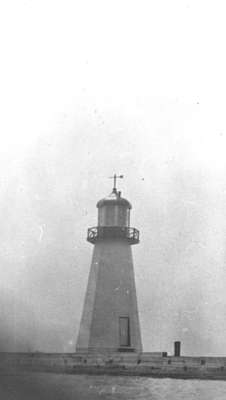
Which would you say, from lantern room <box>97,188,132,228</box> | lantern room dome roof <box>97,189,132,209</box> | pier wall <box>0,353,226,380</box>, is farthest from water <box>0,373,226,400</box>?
lantern room dome roof <box>97,189,132,209</box>

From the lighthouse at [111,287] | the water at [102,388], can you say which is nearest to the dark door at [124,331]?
the lighthouse at [111,287]

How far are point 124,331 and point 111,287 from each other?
102 inches

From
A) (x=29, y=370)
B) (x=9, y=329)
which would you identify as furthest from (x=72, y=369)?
(x=9, y=329)

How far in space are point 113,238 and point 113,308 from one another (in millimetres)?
4036

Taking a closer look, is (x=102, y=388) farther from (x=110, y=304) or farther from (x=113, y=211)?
(x=113, y=211)

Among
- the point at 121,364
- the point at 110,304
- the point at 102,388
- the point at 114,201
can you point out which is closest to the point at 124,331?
the point at 110,304

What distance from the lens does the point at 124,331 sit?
153ft

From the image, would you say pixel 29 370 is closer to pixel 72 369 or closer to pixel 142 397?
pixel 72 369

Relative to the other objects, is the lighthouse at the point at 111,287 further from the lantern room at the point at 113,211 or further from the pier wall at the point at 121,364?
the pier wall at the point at 121,364

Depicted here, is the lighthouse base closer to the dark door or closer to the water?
the dark door

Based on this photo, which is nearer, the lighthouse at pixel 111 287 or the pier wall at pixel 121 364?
the pier wall at pixel 121 364

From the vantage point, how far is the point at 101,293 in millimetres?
46812

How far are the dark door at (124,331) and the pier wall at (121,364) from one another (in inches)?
87.7

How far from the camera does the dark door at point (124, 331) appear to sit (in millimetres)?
46500
